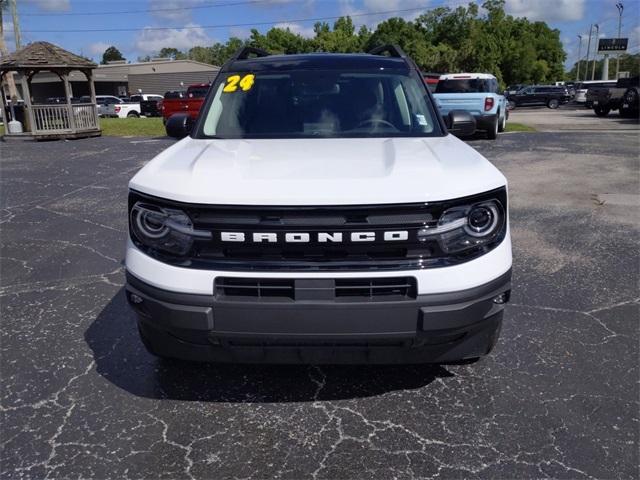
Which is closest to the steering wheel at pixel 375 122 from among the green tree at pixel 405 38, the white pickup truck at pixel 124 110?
the white pickup truck at pixel 124 110

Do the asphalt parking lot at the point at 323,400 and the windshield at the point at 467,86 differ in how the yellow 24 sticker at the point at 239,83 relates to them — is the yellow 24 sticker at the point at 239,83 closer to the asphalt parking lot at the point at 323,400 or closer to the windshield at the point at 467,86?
the asphalt parking lot at the point at 323,400

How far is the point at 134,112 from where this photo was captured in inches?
1432

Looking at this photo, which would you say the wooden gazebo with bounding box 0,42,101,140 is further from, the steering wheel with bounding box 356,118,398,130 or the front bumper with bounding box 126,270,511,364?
the front bumper with bounding box 126,270,511,364

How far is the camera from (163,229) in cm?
254

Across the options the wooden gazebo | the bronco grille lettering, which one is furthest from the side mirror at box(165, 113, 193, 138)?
the wooden gazebo

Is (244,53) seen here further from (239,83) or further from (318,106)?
(318,106)

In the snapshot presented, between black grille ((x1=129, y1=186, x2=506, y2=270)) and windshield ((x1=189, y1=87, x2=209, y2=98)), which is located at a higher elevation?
windshield ((x1=189, y1=87, x2=209, y2=98))

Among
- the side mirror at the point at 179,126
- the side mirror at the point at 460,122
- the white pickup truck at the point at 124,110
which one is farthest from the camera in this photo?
the white pickup truck at the point at 124,110

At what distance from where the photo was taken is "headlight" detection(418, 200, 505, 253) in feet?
8.00

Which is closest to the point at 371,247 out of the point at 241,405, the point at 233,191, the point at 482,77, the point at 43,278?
the point at 233,191

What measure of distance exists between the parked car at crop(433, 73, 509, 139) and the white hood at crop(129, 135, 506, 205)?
11.4 meters

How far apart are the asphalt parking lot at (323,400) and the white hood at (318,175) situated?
1.17 metres

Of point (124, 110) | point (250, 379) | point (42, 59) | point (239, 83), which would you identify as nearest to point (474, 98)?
point (239, 83)

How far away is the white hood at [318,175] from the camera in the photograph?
2369mm
